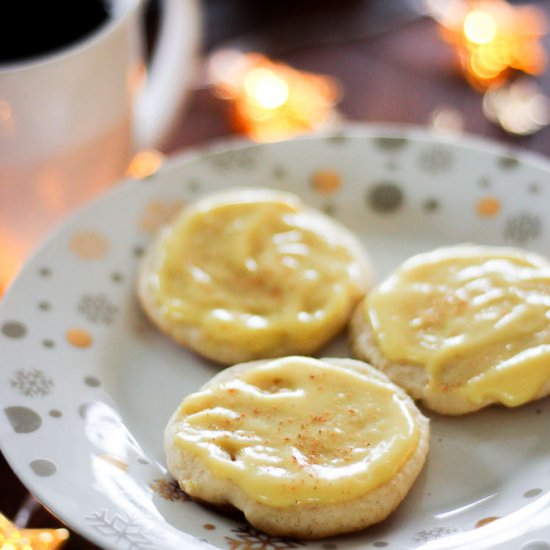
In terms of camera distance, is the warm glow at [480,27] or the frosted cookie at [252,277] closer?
the frosted cookie at [252,277]

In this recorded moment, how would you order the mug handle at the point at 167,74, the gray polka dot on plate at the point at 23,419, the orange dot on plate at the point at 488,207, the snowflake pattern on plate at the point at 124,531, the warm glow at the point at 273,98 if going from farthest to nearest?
the warm glow at the point at 273,98 < the mug handle at the point at 167,74 < the orange dot on plate at the point at 488,207 < the gray polka dot on plate at the point at 23,419 < the snowflake pattern on plate at the point at 124,531

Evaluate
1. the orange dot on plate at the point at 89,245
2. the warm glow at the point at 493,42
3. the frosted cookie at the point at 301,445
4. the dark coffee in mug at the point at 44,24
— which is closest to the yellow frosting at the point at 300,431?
the frosted cookie at the point at 301,445

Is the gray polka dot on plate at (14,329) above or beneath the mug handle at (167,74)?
beneath

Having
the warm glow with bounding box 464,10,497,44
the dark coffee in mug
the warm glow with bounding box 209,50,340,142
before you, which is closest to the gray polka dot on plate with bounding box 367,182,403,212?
the warm glow with bounding box 209,50,340,142

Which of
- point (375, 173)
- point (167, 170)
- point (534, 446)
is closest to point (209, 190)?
point (167, 170)

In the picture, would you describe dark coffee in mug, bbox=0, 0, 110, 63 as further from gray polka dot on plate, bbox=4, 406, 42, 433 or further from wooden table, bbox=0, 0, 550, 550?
gray polka dot on plate, bbox=4, 406, 42, 433

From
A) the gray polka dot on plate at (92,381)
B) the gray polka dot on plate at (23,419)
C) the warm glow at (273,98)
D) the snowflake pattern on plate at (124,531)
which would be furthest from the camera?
→ the warm glow at (273,98)

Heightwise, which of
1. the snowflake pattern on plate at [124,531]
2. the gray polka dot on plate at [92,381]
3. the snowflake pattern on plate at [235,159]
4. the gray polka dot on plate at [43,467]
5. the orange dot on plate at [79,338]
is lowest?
the gray polka dot on plate at [92,381]

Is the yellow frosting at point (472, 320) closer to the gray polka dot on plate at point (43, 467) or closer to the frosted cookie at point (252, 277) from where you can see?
the frosted cookie at point (252, 277)

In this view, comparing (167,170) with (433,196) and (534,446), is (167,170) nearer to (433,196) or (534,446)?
(433,196)
